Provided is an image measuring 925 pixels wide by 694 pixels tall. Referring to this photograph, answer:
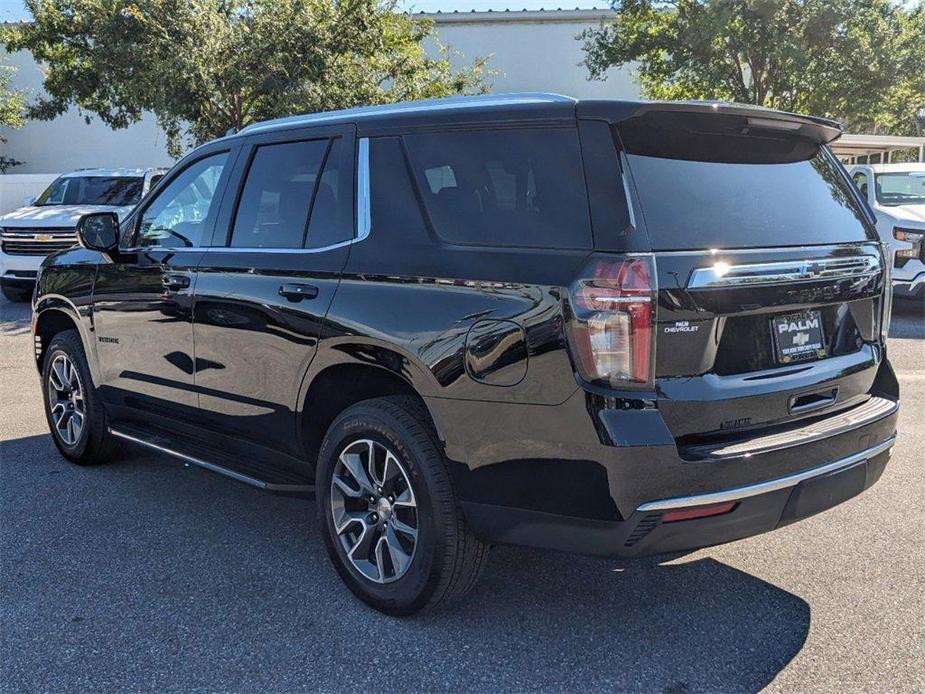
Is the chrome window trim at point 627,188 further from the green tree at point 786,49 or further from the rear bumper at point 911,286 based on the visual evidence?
the green tree at point 786,49

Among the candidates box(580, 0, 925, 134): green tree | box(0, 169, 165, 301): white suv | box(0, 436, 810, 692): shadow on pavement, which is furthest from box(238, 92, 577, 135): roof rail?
box(580, 0, 925, 134): green tree

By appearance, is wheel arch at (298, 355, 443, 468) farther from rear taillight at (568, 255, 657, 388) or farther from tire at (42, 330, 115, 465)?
tire at (42, 330, 115, 465)

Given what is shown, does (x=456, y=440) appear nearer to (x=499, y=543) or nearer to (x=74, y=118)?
(x=499, y=543)

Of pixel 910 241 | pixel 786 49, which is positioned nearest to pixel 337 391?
pixel 910 241

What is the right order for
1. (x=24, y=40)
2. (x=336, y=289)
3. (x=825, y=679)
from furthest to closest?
(x=24, y=40), (x=336, y=289), (x=825, y=679)

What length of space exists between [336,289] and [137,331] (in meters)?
1.66

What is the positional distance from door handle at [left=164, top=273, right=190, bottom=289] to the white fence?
22222 millimetres

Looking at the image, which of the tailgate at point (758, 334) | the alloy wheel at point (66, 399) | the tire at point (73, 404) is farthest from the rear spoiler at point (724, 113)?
the alloy wheel at point (66, 399)

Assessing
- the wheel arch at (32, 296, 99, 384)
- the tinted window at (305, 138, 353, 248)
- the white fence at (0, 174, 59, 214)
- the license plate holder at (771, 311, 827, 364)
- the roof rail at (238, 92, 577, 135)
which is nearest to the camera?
the license plate holder at (771, 311, 827, 364)

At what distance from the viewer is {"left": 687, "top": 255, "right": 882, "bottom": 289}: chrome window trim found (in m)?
2.85

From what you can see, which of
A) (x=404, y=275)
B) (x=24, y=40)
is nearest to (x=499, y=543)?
(x=404, y=275)

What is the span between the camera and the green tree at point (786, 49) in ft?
63.6

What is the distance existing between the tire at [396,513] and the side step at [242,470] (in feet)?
0.92

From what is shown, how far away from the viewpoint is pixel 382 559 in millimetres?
3422
